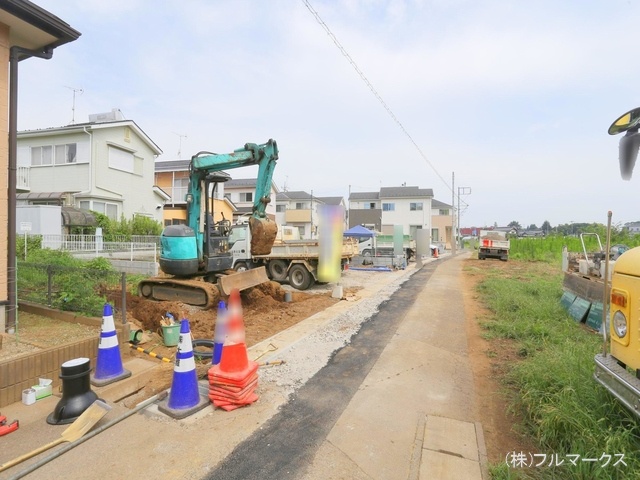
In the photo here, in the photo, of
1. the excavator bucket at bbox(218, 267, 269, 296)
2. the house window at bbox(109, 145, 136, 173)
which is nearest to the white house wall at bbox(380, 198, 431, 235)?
the house window at bbox(109, 145, 136, 173)

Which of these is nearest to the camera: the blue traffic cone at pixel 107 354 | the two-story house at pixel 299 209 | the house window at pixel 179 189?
the blue traffic cone at pixel 107 354

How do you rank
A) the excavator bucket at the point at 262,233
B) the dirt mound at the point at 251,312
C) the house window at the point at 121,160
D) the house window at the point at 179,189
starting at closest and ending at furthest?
1. the dirt mound at the point at 251,312
2. the excavator bucket at the point at 262,233
3. the house window at the point at 121,160
4. the house window at the point at 179,189

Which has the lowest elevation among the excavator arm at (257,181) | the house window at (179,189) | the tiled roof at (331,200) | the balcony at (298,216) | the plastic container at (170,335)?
the plastic container at (170,335)

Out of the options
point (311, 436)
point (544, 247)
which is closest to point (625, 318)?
point (311, 436)

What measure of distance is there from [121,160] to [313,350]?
1791 cm

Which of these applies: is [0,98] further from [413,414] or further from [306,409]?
[413,414]

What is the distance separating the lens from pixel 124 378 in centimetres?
387

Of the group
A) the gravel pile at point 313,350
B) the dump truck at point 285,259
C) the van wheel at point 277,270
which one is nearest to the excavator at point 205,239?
the gravel pile at point 313,350

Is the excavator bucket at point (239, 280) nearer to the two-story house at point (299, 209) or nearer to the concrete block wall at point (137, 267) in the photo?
the concrete block wall at point (137, 267)

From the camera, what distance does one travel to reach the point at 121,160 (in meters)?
18.4

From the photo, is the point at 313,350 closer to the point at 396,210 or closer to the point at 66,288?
the point at 66,288

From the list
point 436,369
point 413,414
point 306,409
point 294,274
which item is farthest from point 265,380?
point 294,274

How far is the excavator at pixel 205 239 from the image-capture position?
7172 millimetres

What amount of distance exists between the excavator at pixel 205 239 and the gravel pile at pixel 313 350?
2.27 meters
